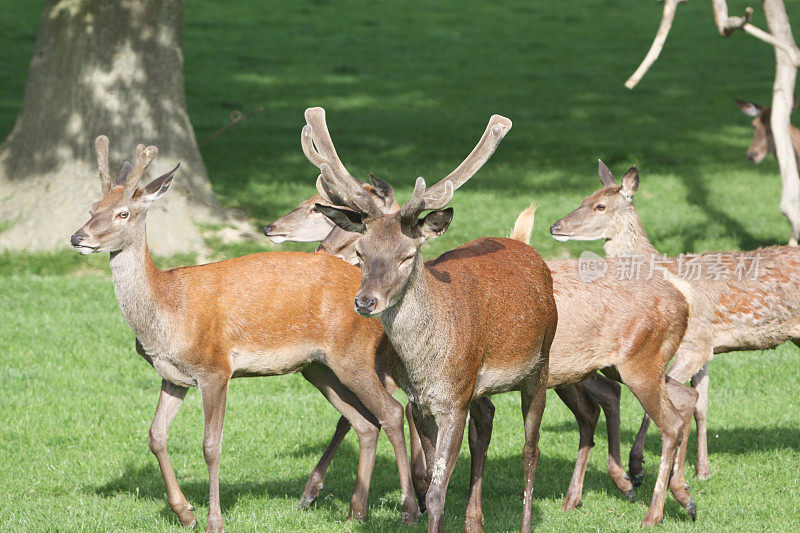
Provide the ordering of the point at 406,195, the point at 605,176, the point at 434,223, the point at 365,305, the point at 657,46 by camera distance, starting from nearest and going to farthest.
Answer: the point at 365,305 → the point at 434,223 → the point at 657,46 → the point at 605,176 → the point at 406,195

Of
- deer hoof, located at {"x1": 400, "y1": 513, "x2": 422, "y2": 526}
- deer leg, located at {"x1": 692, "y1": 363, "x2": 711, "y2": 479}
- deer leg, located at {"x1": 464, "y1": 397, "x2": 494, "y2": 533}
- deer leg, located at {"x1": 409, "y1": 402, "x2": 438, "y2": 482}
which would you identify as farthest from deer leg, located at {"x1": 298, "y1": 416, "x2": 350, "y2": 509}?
deer leg, located at {"x1": 692, "y1": 363, "x2": 711, "y2": 479}

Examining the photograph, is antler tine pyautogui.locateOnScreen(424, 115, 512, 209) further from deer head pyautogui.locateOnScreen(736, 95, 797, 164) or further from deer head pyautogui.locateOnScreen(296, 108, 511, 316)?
deer head pyautogui.locateOnScreen(736, 95, 797, 164)

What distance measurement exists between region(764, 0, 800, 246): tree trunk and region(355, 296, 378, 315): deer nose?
9480 millimetres

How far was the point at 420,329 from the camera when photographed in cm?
563

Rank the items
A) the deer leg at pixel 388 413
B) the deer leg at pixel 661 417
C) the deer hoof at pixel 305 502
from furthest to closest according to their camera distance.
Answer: the deer hoof at pixel 305 502 → the deer leg at pixel 661 417 → the deer leg at pixel 388 413

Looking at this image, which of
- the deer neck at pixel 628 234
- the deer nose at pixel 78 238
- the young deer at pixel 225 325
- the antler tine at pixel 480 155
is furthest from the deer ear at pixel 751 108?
the deer nose at pixel 78 238

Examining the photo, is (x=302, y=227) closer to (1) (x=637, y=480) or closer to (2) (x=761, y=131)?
(1) (x=637, y=480)

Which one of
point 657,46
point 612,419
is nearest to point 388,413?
point 612,419

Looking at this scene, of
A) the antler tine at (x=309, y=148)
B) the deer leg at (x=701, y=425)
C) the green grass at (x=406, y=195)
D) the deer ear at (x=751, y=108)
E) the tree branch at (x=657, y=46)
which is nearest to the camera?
the antler tine at (x=309, y=148)

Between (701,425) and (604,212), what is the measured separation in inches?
83.0

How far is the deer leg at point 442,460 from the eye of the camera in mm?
5668

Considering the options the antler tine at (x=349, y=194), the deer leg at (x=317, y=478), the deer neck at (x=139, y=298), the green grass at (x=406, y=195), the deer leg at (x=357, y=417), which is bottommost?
the green grass at (x=406, y=195)

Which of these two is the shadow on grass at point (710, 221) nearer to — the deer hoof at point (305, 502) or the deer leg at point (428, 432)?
the deer hoof at point (305, 502)

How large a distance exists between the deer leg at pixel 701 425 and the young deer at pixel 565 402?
28.0 inches
